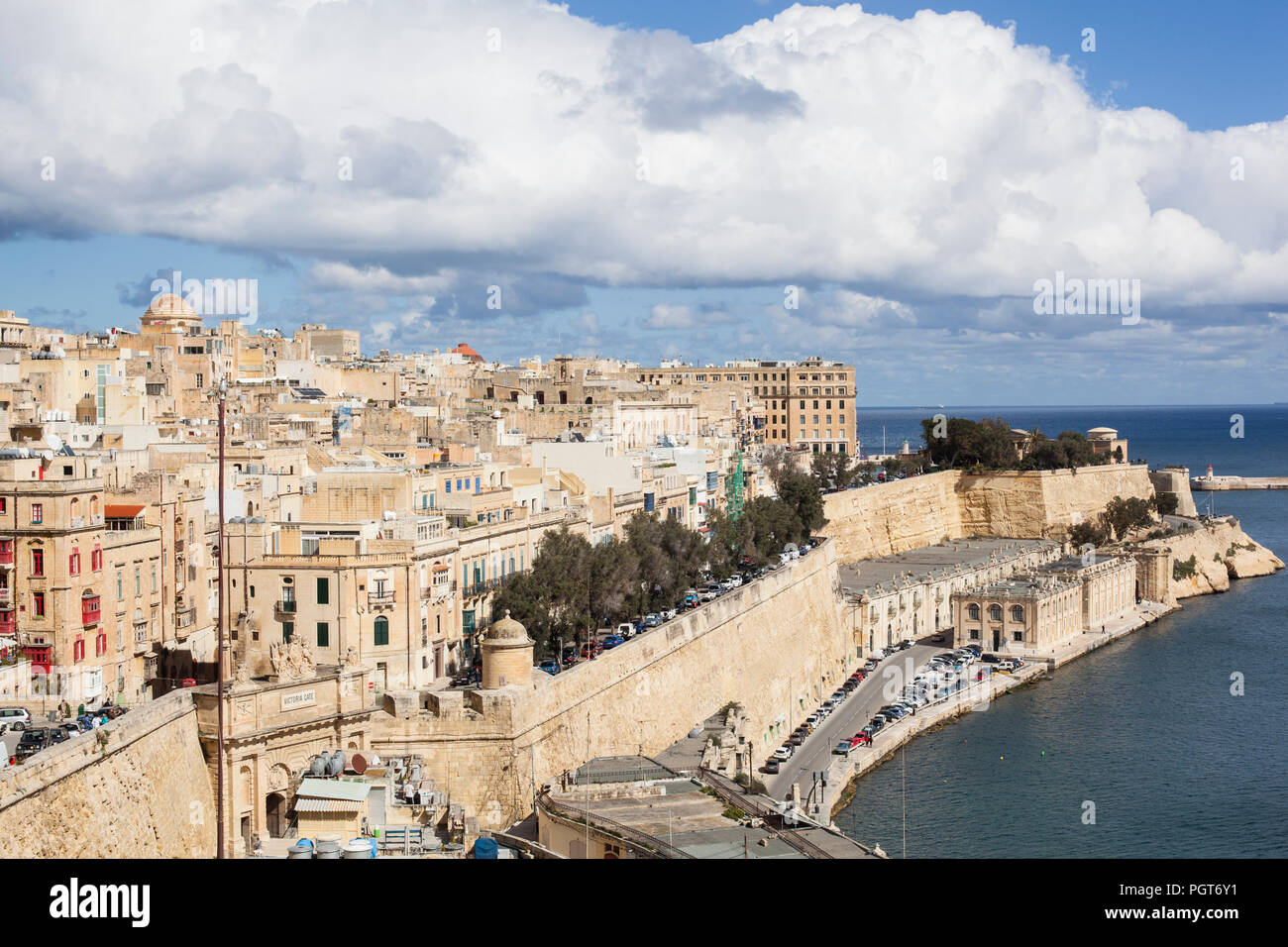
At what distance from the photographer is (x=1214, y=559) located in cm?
6631

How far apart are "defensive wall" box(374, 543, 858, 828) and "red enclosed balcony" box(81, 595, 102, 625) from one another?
5.42 m

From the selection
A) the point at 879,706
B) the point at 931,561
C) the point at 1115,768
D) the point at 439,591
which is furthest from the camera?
the point at 931,561

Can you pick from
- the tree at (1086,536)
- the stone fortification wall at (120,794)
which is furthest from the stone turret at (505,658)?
the tree at (1086,536)

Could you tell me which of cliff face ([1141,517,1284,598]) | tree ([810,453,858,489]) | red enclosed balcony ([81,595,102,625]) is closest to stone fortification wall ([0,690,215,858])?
red enclosed balcony ([81,595,102,625])

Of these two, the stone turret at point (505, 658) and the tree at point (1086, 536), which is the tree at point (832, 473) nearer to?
the tree at point (1086, 536)

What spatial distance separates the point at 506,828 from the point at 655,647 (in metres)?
7.36

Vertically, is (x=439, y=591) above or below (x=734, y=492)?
below

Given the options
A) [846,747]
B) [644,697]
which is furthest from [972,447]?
[644,697]

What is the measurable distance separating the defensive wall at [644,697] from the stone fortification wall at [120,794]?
114 inches

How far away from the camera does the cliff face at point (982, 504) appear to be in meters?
62.8

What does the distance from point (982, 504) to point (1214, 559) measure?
402 inches

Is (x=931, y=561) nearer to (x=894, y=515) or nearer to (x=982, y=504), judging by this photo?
(x=894, y=515)

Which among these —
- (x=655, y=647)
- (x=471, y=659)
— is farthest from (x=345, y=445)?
(x=655, y=647)
